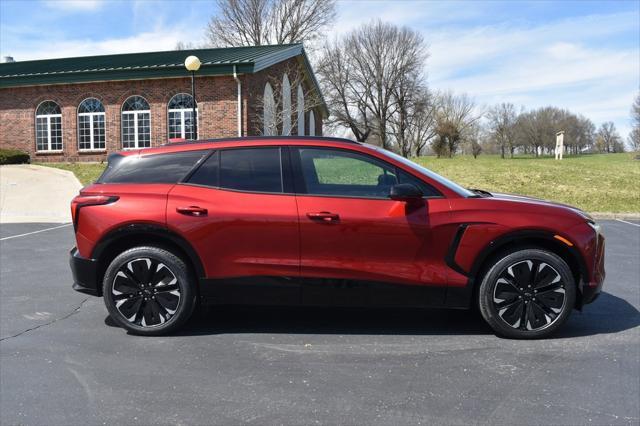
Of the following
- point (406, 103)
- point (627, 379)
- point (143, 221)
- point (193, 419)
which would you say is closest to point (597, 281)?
point (627, 379)

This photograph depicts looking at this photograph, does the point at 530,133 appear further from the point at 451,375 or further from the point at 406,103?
the point at 451,375

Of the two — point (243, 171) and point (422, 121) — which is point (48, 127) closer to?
point (243, 171)

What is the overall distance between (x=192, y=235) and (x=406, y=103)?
2146 inches

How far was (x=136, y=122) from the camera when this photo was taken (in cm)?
A: 2358

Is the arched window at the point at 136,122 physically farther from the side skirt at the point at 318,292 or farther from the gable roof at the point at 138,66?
the side skirt at the point at 318,292

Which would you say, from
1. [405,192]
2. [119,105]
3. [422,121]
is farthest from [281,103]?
[422,121]

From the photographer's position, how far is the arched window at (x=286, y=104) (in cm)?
2658

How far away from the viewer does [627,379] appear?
3.30m

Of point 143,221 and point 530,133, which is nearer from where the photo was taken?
point 143,221

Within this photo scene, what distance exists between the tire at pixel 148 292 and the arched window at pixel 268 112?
65.6 ft

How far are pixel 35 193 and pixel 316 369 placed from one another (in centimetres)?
1596

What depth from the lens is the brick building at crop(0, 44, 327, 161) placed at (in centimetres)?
2181

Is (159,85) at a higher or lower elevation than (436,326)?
higher

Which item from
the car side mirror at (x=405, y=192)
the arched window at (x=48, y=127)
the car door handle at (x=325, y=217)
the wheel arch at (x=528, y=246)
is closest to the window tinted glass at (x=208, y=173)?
the car door handle at (x=325, y=217)
